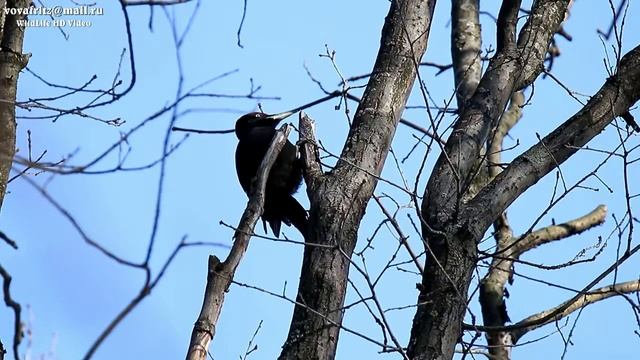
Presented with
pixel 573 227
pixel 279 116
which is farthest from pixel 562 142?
pixel 279 116

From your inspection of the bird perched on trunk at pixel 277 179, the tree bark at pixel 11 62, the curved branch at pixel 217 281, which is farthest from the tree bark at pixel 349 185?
the bird perched on trunk at pixel 277 179

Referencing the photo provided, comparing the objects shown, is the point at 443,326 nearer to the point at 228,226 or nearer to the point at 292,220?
the point at 228,226

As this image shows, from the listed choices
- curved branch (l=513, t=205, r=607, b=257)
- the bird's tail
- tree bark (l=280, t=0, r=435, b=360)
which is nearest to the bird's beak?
the bird's tail

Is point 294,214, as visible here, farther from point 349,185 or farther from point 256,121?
point 349,185

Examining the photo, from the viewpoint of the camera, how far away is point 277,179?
5.71 metres

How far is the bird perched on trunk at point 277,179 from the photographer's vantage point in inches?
225

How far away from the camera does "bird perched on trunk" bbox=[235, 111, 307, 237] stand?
5.71 metres

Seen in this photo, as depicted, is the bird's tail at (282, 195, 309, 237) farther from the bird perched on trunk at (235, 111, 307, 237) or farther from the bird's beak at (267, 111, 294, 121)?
the bird's beak at (267, 111, 294, 121)

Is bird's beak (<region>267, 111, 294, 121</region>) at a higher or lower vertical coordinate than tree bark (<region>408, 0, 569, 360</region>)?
higher

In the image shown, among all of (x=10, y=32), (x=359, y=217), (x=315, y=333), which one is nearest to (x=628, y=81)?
(x=359, y=217)

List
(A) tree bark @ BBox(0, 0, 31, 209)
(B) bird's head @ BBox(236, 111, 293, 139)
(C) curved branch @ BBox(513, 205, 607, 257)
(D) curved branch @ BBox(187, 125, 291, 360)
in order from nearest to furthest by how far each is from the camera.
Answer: (D) curved branch @ BBox(187, 125, 291, 360)
(A) tree bark @ BBox(0, 0, 31, 209)
(C) curved branch @ BBox(513, 205, 607, 257)
(B) bird's head @ BBox(236, 111, 293, 139)

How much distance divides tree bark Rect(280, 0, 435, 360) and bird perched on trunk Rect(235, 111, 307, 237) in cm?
158

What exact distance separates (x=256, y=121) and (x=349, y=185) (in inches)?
121

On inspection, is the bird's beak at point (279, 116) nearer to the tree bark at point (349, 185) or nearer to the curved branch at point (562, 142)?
the tree bark at point (349, 185)
